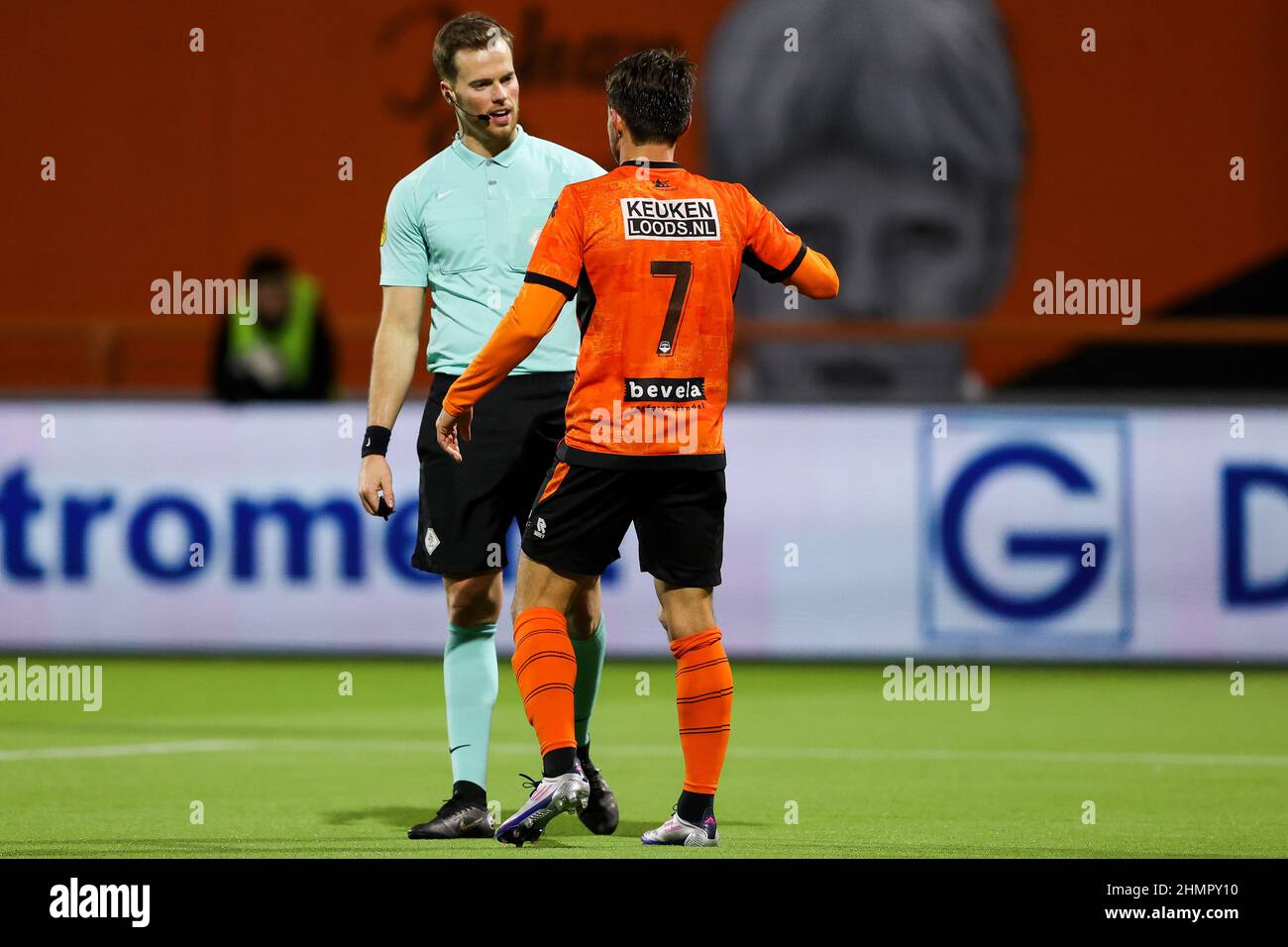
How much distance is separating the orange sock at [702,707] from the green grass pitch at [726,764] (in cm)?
23

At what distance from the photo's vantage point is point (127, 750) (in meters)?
8.82

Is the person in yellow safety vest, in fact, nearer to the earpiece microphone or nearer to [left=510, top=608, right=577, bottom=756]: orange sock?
the earpiece microphone

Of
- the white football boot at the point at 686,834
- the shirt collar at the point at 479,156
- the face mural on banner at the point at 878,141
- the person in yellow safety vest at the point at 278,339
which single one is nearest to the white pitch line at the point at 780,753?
the white football boot at the point at 686,834

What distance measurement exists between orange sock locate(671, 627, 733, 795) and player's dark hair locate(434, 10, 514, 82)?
70.4 inches

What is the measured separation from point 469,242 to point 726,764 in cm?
265

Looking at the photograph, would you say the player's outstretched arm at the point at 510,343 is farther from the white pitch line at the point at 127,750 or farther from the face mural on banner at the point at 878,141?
the face mural on banner at the point at 878,141

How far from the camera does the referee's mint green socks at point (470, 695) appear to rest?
6582 millimetres

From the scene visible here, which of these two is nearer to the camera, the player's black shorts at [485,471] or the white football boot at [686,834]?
the white football boot at [686,834]

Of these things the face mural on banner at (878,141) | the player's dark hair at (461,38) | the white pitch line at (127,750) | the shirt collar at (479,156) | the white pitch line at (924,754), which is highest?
the face mural on banner at (878,141)

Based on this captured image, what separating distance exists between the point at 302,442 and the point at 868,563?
3.03 metres

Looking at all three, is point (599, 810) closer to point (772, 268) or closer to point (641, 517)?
point (641, 517)

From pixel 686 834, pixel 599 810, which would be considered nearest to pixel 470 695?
pixel 599 810

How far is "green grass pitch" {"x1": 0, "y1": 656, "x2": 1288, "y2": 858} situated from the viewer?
651 cm

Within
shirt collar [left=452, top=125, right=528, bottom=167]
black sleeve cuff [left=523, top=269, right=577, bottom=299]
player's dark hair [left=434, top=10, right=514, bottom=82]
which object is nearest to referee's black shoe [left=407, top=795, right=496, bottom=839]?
black sleeve cuff [left=523, top=269, right=577, bottom=299]
